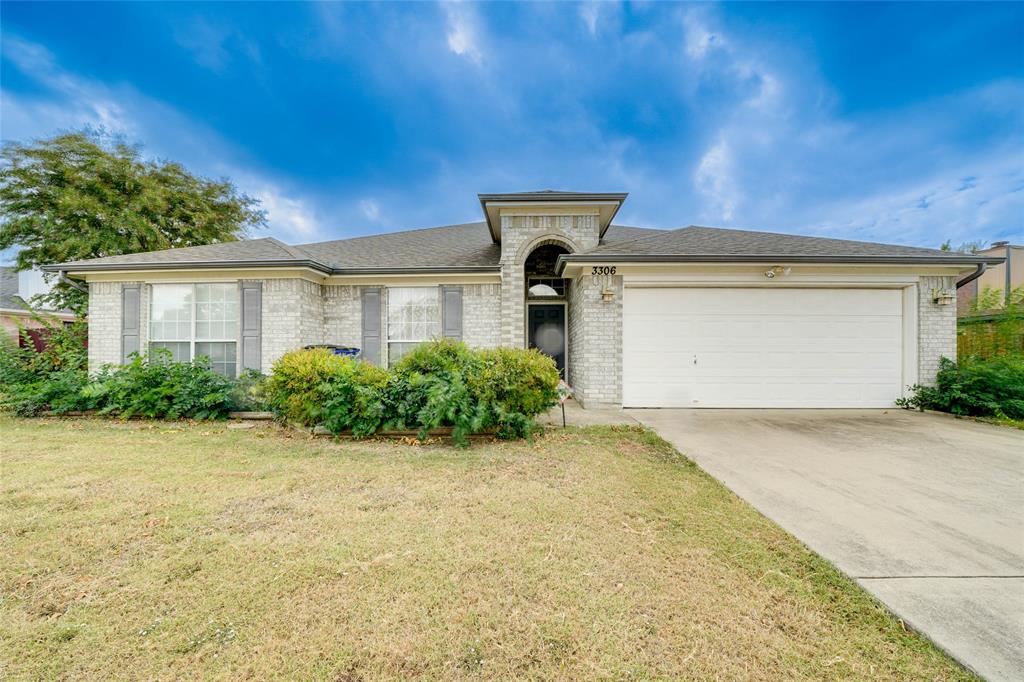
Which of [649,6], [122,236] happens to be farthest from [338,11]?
[122,236]

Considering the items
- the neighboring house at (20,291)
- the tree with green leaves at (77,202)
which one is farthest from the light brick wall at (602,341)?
the neighboring house at (20,291)

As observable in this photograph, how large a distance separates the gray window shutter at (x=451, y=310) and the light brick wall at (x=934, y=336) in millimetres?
9837

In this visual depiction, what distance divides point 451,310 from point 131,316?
24.9 feet

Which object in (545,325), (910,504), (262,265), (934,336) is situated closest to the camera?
(910,504)

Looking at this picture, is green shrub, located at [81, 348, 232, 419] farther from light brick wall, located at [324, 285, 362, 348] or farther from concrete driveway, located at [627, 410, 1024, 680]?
concrete driveway, located at [627, 410, 1024, 680]

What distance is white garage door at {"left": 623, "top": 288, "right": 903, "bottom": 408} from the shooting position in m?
7.63

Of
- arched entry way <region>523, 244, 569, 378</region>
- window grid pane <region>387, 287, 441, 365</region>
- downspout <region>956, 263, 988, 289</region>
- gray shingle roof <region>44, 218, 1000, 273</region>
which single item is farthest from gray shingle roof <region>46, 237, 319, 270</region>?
downspout <region>956, 263, 988, 289</region>

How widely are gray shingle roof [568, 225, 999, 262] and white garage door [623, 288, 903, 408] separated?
2.45 feet

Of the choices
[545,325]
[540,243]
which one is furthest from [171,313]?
[545,325]

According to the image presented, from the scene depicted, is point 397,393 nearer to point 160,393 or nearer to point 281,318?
point 160,393

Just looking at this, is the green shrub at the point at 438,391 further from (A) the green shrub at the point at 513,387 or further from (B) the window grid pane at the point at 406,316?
(B) the window grid pane at the point at 406,316

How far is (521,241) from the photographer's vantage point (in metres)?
9.12

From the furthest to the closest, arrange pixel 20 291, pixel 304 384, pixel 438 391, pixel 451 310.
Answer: pixel 20 291
pixel 451 310
pixel 304 384
pixel 438 391

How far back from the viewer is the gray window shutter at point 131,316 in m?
8.85
